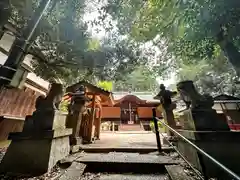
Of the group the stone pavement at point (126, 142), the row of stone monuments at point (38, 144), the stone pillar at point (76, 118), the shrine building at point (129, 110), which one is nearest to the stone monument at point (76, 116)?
the stone pillar at point (76, 118)

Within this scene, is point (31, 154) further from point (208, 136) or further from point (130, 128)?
point (130, 128)

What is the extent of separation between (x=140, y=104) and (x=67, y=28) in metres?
18.1

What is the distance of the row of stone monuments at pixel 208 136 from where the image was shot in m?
2.78

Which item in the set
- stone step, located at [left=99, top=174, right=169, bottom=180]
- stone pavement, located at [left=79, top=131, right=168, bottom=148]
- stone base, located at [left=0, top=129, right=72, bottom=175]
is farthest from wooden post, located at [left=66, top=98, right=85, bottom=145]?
stone step, located at [left=99, top=174, right=169, bottom=180]

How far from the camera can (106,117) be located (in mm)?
21250

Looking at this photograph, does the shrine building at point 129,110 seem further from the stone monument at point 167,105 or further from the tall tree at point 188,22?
the stone monument at point 167,105

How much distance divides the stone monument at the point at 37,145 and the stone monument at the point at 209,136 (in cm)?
283

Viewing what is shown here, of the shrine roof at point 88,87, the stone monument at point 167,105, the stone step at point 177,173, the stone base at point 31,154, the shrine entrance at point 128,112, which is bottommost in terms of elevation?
the stone step at point 177,173

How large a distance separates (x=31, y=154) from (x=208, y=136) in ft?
11.5

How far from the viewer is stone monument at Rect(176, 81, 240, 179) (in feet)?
9.11

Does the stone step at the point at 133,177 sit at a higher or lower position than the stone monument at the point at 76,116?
lower

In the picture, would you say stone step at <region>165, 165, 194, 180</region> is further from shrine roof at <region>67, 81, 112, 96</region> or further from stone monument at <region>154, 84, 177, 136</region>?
shrine roof at <region>67, 81, 112, 96</region>

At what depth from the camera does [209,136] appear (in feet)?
9.62

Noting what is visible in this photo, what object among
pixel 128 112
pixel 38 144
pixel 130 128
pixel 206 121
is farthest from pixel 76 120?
pixel 128 112
